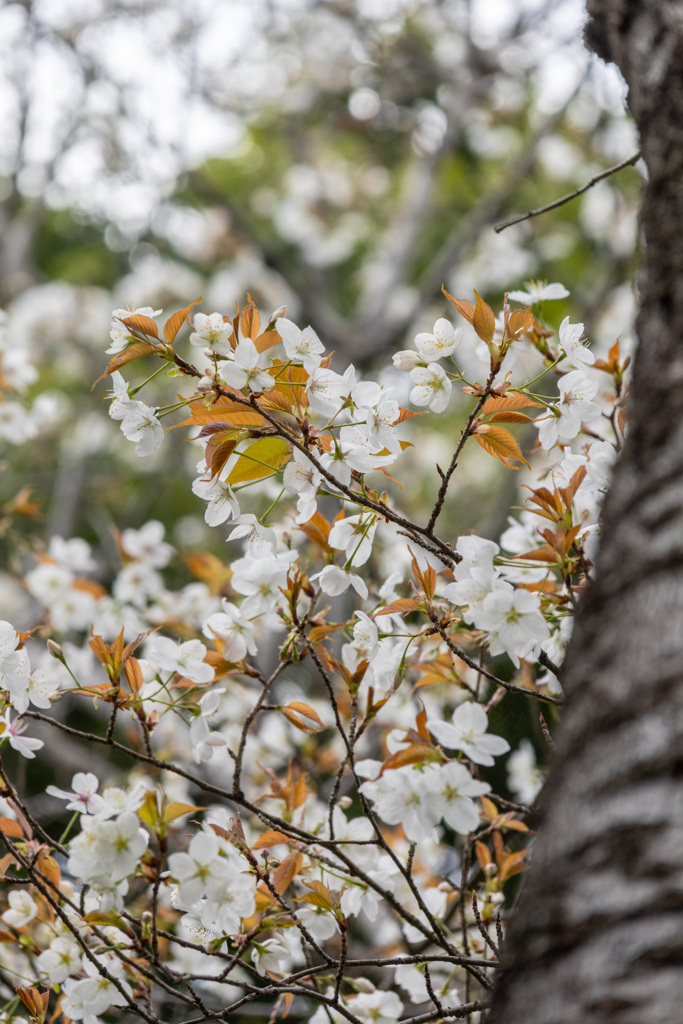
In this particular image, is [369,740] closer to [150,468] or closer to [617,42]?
[617,42]

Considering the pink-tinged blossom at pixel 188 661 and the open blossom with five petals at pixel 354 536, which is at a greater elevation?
the open blossom with five petals at pixel 354 536

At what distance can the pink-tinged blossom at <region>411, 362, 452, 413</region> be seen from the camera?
3.86 feet

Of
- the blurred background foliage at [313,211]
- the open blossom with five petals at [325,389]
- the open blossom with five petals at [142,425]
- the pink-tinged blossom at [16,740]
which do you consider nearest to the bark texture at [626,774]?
the open blossom with five petals at [325,389]

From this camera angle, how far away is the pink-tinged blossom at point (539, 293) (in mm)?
1331

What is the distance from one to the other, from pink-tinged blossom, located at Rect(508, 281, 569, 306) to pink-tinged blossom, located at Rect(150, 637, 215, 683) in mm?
780

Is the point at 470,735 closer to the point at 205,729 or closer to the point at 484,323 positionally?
the point at 205,729

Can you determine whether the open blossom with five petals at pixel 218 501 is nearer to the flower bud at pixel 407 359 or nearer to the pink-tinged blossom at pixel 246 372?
the pink-tinged blossom at pixel 246 372

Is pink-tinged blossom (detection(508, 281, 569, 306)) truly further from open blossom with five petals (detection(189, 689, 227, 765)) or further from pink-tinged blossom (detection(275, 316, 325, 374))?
open blossom with five petals (detection(189, 689, 227, 765))

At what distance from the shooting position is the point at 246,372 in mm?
989

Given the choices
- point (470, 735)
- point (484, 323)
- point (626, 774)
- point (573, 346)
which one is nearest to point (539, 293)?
point (573, 346)

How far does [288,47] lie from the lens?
18.9ft

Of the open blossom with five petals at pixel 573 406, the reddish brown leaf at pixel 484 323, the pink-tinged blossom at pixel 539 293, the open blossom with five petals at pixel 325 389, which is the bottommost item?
the open blossom with five petals at pixel 325 389

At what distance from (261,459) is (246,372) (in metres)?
0.13

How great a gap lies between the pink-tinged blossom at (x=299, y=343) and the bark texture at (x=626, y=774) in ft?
1.42
